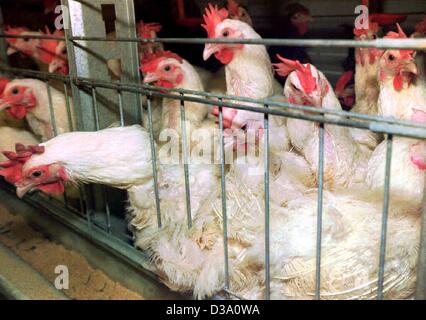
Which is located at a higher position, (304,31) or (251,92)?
(304,31)

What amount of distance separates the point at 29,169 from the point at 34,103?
2.81ft

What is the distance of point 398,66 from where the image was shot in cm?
142

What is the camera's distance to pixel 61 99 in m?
2.17

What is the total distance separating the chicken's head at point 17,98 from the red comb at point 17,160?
775 mm

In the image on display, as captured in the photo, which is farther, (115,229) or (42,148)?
(115,229)

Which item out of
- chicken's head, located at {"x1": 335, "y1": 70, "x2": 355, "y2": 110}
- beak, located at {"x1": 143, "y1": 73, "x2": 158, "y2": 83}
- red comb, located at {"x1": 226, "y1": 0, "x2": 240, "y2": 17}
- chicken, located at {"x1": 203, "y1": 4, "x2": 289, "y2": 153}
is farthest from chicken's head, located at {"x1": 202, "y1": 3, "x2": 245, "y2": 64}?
chicken's head, located at {"x1": 335, "y1": 70, "x2": 355, "y2": 110}

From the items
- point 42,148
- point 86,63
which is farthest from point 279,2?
point 42,148

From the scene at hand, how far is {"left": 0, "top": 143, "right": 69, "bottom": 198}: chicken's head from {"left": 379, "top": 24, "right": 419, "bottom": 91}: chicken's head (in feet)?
3.80

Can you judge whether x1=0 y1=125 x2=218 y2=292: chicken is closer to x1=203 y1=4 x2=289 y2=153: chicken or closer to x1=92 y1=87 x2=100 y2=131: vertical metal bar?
x1=92 y1=87 x2=100 y2=131: vertical metal bar

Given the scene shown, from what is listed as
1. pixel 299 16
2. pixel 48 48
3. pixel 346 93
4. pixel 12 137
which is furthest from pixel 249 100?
pixel 299 16

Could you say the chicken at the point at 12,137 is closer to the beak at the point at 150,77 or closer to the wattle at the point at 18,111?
the wattle at the point at 18,111

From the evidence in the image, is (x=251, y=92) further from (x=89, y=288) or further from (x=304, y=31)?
(x=304, y=31)
